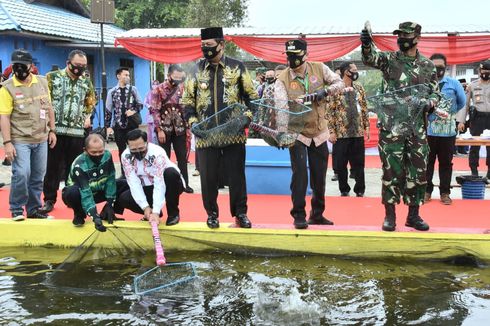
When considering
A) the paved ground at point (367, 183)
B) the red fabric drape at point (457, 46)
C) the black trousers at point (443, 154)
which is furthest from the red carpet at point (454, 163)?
the black trousers at point (443, 154)

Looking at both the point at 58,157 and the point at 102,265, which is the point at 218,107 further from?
the point at 58,157

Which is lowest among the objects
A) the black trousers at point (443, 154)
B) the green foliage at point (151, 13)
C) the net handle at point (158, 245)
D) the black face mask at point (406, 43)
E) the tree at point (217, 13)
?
the net handle at point (158, 245)

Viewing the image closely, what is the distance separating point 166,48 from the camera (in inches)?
505

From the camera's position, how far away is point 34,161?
595 cm

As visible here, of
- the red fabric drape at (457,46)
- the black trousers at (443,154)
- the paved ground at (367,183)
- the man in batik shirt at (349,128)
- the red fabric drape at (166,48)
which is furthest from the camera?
the red fabric drape at (166,48)

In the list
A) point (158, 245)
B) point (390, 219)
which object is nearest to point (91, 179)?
point (158, 245)

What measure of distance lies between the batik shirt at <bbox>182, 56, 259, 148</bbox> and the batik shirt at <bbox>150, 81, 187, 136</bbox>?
93.8 inches

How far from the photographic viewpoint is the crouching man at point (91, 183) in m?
5.21

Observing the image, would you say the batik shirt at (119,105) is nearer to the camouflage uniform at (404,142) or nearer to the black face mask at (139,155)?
the black face mask at (139,155)

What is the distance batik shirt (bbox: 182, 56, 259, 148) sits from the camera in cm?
525

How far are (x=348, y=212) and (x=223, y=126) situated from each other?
86.6 inches

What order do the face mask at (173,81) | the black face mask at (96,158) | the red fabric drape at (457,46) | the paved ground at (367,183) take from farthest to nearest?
the red fabric drape at (457,46)
the paved ground at (367,183)
the face mask at (173,81)
the black face mask at (96,158)

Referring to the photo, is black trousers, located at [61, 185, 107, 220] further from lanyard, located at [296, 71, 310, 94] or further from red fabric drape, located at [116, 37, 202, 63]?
red fabric drape, located at [116, 37, 202, 63]

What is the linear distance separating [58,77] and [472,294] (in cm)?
476
